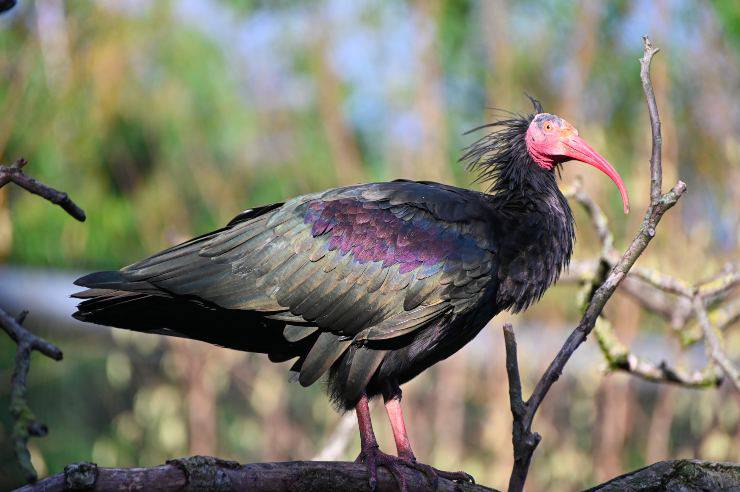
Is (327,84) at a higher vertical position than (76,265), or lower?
higher

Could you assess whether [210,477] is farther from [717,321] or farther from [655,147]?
[717,321]

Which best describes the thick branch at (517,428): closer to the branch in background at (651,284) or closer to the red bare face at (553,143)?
the branch in background at (651,284)

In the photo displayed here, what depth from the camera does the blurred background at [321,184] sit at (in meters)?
9.83

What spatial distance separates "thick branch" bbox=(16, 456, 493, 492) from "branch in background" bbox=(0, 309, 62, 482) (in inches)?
12.9

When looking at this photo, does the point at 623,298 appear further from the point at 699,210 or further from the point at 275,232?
the point at 275,232

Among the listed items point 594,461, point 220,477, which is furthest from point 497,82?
point 220,477

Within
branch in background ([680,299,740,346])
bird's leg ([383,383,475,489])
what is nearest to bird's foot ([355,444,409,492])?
bird's leg ([383,383,475,489])

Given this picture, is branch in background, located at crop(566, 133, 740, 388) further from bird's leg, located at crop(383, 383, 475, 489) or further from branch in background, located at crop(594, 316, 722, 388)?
bird's leg, located at crop(383, 383, 475, 489)

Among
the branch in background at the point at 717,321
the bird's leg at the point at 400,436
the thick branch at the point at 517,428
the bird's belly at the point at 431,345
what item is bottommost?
the thick branch at the point at 517,428

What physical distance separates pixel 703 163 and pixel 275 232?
5.63 meters

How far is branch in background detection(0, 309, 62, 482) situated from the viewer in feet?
9.23

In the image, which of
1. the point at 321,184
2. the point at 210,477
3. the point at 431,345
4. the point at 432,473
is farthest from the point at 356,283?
the point at 321,184

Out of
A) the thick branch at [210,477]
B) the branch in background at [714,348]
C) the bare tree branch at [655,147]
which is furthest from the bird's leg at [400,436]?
the bare tree branch at [655,147]

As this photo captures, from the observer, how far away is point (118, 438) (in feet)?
40.3
